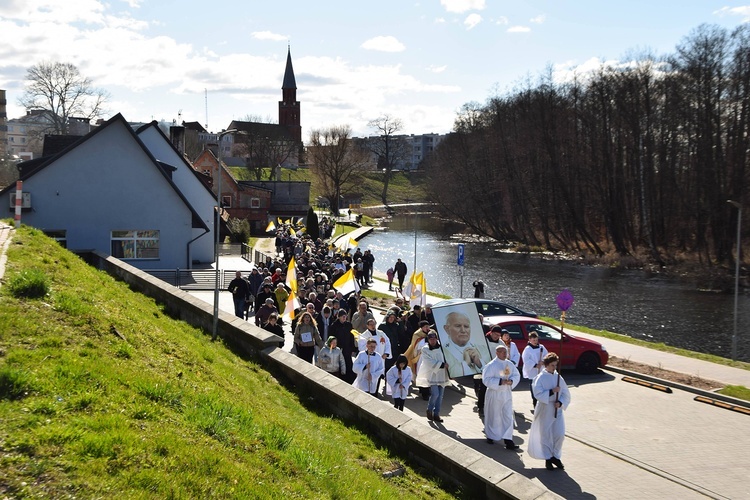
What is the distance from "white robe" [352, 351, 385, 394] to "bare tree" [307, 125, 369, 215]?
86.5m

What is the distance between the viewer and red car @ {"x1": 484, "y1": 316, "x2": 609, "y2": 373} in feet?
55.2

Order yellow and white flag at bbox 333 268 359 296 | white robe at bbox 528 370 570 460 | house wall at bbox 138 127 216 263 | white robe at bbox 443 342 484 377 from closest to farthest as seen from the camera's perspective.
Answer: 1. white robe at bbox 528 370 570 460
2. white robe at bbox 443 342 484 377
3. yellow and white flag at bbox 333 268 359 296
4. house wall at bbox 138 127 216 263

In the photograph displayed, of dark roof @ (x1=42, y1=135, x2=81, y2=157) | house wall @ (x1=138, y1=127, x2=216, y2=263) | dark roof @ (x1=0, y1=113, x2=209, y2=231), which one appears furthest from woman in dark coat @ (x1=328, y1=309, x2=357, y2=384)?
dark roof @ (x1=42, y1=135, x2=81, y2=157)

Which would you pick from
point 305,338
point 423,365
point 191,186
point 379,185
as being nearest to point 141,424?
point 423,365

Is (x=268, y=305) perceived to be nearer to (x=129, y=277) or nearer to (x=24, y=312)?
(x=129, y=277)

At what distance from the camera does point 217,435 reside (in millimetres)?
6918

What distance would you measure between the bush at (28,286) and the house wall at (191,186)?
26329mm

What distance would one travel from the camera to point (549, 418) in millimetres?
10820

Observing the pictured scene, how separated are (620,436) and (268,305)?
831cm

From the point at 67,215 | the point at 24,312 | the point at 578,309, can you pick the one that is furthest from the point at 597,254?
the point at 24,312

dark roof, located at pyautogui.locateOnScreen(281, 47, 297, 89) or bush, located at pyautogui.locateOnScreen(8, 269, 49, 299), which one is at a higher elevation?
dark roof, located at pyautogui.locateOnScreen(281, 47, 297, 89)

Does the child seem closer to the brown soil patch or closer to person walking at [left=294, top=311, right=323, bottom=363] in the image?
person walking at [left=294, top=311, right=323, bottom=363]

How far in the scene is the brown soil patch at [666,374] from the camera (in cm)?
1617

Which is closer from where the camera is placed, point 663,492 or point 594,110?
point 663,492
